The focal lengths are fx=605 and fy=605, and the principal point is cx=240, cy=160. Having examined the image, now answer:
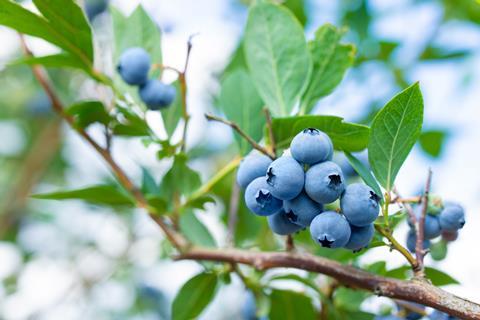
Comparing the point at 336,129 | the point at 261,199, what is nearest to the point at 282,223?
the point at 261,199

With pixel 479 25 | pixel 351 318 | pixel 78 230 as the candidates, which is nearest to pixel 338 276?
pixel 351 318

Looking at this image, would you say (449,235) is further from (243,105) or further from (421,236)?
(243,105)

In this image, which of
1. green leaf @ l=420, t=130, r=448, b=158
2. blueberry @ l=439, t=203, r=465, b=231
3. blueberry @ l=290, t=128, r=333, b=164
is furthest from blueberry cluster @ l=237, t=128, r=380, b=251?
green leaf @ l=420, t=130, r=448, b=158

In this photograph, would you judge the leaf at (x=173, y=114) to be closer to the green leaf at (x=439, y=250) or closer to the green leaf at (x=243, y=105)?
the green leaf at (x=243, y=105)

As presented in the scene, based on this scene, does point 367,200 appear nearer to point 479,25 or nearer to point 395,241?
point 395,241

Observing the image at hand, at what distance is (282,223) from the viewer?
0.90m

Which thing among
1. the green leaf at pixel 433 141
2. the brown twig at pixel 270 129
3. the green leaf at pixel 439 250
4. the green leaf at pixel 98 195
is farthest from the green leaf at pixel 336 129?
the green leaf at pixel 433 141

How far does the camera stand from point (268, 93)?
1.21 meters

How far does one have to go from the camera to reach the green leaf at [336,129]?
3.08 feet

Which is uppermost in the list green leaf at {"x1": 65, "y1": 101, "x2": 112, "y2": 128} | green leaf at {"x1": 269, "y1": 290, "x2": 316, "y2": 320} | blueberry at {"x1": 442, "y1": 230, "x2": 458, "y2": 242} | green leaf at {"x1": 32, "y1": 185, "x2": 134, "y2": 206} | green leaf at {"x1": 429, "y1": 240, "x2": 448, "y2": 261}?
green leaf at {"x1": 65, "y1": 101, "x2": 112, "y2": 128}

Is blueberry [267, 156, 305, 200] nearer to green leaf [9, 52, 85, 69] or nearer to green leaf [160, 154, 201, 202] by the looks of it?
green leaf [160, 154, 201, 202]

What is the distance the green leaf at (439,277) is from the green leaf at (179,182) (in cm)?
51

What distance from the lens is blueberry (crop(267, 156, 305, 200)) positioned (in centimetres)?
81

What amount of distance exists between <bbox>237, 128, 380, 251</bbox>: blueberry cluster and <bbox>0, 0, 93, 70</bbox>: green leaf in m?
0.53
